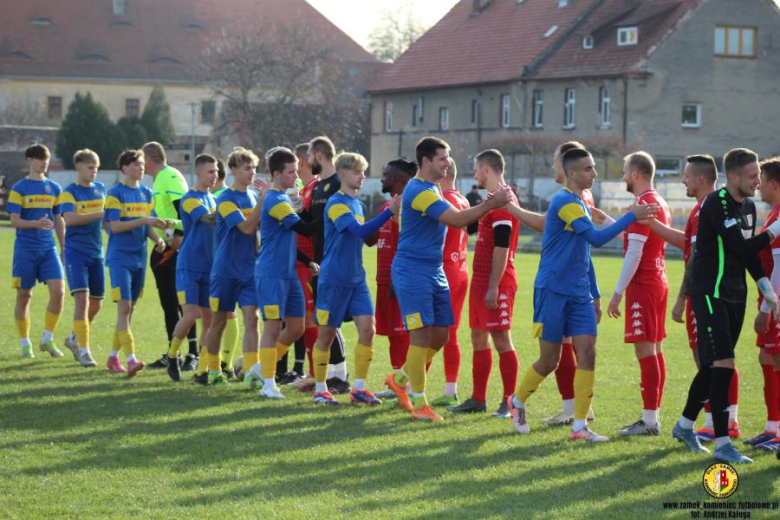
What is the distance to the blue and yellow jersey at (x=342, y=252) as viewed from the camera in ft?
32.1

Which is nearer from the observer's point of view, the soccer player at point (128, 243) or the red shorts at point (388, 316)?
the red shorts at point (388, 316)

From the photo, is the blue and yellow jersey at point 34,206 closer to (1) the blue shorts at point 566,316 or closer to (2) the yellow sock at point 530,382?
(2) the yellow sock at point 530,382

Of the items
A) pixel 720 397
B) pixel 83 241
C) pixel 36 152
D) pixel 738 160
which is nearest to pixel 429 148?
pixel 738 160

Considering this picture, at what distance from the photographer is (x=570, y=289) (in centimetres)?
846

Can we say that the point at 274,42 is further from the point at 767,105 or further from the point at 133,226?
the point at 133,226

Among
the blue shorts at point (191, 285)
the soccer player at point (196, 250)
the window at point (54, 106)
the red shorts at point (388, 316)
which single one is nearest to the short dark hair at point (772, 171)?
the red shorts at point (388, 316)

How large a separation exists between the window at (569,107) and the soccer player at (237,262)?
46928mm

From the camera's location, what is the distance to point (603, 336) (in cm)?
1645

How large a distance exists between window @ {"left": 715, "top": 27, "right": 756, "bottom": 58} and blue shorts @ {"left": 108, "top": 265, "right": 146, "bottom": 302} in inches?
1843

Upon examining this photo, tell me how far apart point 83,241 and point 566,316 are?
6.20 meters

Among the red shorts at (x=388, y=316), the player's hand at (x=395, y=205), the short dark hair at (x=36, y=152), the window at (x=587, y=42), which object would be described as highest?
the window at (x=587, y=42)

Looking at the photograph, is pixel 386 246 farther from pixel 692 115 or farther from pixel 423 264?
pixel 692 115

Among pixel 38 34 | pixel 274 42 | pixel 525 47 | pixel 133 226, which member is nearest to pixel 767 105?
pixel 525 47

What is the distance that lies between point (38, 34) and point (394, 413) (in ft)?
271
